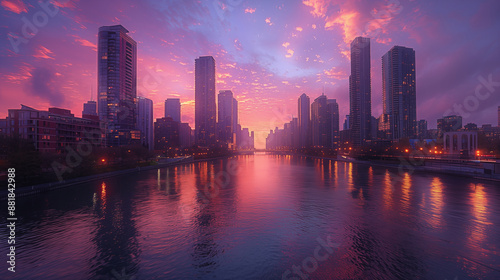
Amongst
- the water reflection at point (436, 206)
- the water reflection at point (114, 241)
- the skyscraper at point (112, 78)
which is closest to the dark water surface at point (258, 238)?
the water reflection at point (114, 241)

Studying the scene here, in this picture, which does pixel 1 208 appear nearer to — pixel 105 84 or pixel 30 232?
pixel 30 232

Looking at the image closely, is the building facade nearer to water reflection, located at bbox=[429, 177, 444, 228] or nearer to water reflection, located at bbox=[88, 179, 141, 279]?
water reflection, located at bbox=[88, 179, 141, 279]

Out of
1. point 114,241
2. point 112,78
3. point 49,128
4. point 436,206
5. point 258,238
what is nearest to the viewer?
point 114,241

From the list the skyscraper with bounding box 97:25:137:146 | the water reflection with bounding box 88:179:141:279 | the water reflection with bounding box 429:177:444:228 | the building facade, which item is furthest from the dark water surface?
the skyscraper with bounding box 97:25:137:146

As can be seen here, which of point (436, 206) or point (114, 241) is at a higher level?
point (114, 241)

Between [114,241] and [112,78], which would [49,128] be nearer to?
[112,78]

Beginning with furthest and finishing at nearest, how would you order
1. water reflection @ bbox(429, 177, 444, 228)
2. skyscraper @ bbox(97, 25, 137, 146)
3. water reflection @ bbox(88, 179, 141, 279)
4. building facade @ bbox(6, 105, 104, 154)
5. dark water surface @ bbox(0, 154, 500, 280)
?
skyscraper @ bbox(97, 25, 137, 146) → building facade @ bbox(6, 105, 104, 154) → water reflection @ bbox(429, 177, 444, 228) → water reflection @ bbox(88, 179, 141, 279) → dark water surface @ bbox(0, 154, 500, 280)

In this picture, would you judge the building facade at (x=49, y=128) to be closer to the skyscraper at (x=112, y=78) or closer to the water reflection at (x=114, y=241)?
the skyscraper at (x=112, y=78)

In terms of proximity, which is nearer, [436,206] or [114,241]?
[114,241]

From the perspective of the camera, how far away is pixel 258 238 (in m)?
15.6

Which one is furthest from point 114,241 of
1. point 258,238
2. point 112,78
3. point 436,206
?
point 112,78

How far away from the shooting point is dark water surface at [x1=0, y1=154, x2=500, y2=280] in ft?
37.8

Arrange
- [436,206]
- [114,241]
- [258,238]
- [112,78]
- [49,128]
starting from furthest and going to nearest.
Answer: [112,78] < [49,128] < [436,206] < [258,238] < [114,241]

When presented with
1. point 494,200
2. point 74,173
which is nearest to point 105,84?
point 74,173
